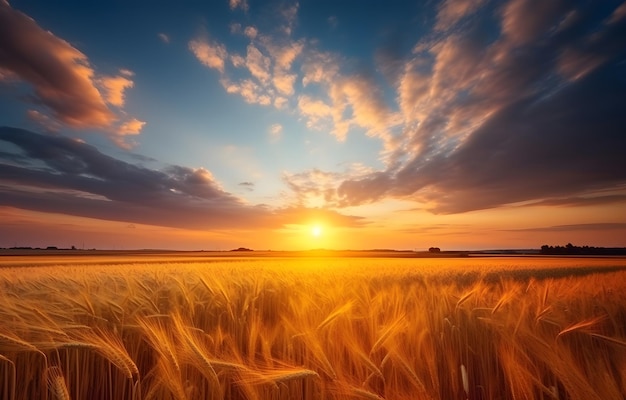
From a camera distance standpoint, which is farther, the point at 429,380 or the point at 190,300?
the point at 190,300

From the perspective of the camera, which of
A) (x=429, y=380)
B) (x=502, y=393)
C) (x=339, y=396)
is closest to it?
(x=339, y=396)

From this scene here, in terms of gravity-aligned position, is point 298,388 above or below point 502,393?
above

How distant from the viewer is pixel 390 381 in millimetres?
1713

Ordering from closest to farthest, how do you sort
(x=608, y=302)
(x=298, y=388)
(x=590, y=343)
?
(x=298, y=388) < (x=590, y=343) < (x=608, y=302)

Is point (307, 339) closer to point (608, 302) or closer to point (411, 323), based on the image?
point (411, 323)

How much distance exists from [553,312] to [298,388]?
2686 millimetres

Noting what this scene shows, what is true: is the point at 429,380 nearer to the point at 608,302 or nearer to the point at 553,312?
the point at 553,312

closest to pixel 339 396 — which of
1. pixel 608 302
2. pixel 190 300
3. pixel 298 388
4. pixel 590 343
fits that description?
pixel 298 388

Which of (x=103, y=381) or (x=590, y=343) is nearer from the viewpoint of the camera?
(x=103, y=381)

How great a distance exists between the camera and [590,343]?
249cm

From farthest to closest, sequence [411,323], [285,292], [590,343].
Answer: [285,292]
[590,343]
[411,323]

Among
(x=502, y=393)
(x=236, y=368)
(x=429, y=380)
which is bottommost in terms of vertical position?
(x=502, y=393)

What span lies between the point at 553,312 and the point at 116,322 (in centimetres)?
421

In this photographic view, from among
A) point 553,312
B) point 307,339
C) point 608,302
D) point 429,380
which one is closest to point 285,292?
point 307,339
